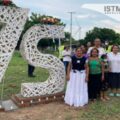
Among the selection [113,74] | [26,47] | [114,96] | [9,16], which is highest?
[9,16]

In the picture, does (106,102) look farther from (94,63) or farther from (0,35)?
(0,35)

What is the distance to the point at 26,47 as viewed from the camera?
9406mm

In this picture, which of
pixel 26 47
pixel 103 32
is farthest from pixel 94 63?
pixel 103 32

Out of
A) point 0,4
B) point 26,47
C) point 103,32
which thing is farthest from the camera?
point 103,32

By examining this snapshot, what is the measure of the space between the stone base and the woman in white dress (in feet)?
1.96

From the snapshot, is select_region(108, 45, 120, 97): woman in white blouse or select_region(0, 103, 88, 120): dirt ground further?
select_region(108, 45, 120, 97): woman in white blouse

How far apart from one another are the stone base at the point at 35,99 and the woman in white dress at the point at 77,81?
0.60 metres

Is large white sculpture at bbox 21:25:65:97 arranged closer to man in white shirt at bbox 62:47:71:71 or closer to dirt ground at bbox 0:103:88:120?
dirt ground at bbox 0:103:88:120

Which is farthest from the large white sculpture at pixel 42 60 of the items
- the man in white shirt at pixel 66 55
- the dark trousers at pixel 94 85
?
the man in white shirt at pixel 66 55

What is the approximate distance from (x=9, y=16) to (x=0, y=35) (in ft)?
1.75

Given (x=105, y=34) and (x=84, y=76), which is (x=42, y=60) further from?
(x=105, y=34)

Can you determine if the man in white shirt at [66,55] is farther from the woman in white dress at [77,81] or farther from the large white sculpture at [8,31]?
the large white sculpture at [8,31]

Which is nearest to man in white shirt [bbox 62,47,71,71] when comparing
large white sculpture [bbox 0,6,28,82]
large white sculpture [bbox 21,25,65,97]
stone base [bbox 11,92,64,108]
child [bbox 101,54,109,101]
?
child [bbox 101,54,109,101]

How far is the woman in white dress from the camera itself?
9.29 metres
